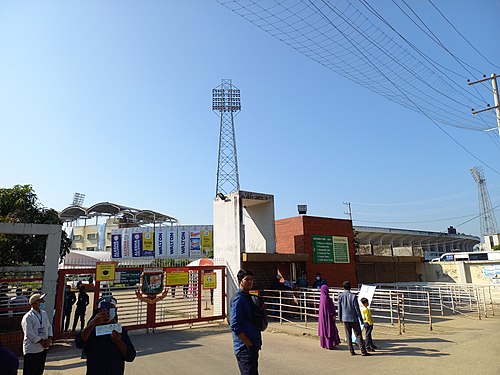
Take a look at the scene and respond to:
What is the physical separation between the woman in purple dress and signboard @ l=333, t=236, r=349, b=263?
28.6 ft

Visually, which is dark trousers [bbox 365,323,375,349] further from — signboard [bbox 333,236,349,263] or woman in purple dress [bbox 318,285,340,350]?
signboard [bbox 333,236,349,263]

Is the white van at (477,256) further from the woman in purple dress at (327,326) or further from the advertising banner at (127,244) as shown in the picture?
the advertising banner at (127,244)

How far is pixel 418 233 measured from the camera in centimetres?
5528

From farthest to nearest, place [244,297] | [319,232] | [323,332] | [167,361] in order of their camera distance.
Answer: [319,232]
[323,332]
[167,361]
[244,297]

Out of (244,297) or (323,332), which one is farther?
(323,332)

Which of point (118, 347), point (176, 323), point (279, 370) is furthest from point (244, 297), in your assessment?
point (176, 323)

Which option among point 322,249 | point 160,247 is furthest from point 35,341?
point 160,247

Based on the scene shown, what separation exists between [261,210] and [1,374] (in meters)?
12.8

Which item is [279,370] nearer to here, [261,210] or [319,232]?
[261,210]

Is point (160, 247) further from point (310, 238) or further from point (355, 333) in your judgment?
point (355, 333)

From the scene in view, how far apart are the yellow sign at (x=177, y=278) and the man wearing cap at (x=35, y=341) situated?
6.63 m

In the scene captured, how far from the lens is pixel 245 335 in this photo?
173 inches

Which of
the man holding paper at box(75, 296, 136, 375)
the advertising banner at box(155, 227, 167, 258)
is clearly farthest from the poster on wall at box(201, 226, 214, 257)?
the man holding paper at box(75, 296, 136, 375)

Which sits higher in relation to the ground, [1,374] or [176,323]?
[1,374]
